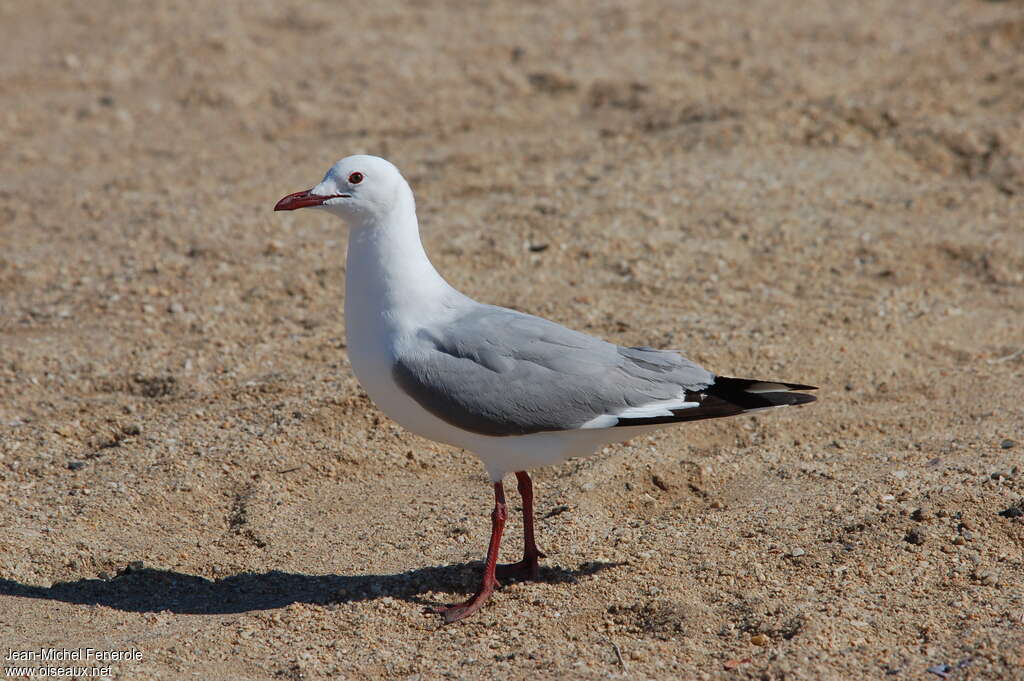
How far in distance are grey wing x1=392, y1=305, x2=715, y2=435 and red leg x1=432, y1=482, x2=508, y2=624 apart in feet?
1.15

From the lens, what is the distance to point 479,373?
171 inches

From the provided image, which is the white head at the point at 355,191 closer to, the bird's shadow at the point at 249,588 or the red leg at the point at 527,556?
the red leg at the point at 527,556

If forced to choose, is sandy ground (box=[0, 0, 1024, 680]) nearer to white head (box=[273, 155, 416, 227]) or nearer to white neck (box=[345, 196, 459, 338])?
white neck (box=[345, 196, 459, 338])

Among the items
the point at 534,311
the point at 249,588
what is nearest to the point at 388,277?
the point at 249,588

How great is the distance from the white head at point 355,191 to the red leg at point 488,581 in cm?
115

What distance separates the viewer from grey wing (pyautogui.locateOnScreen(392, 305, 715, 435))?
429 cm

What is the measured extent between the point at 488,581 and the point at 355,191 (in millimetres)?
1542

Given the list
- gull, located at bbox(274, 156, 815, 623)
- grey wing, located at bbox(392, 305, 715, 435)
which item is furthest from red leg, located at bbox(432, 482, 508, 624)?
grey wing, located at bbox(392, 305, 715, 435)

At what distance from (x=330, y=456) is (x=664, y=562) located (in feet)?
5.65

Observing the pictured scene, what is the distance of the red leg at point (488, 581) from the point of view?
14.4 feet

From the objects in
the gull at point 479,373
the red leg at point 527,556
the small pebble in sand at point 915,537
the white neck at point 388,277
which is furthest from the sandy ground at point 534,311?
the white neck at point 388,277

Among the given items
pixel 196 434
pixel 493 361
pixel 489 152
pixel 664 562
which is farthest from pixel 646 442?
pixel 489 152

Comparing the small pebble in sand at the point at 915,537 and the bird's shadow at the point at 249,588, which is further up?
the small pebble in sand at the point at 915,537

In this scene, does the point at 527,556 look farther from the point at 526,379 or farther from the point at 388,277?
the point at 388,277
